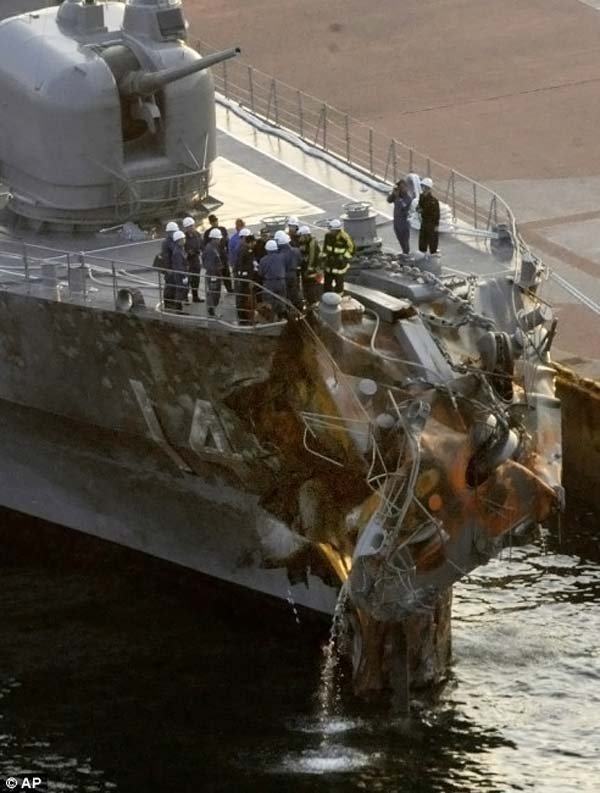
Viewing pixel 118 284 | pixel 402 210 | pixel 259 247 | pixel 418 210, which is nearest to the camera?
pixel 259 247

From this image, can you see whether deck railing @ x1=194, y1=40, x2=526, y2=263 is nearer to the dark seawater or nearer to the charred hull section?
the charred hull section

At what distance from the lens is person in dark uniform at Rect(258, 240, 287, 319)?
3172 centimetres

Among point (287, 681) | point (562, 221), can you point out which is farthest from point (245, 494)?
point (562, 221)

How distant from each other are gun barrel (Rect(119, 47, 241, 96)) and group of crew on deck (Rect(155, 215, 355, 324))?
2.40 meters

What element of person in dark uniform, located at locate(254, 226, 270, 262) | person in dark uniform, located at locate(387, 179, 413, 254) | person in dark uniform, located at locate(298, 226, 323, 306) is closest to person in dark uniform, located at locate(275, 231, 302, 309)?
person in dark uniform, located at locate(298, 226, 323, 306)

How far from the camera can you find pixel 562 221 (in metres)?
46.8

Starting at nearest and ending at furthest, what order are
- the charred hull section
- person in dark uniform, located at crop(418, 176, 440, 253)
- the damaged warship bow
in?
the charred hull section
the damaged warship bow
person in dark uniform, located at crop(418, 176, 440, 253)

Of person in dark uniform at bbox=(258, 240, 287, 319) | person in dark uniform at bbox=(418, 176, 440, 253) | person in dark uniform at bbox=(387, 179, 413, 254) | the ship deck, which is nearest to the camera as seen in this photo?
person in dark uniform at bbox=(258, 240, 287, 319)

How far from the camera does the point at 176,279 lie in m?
32.8

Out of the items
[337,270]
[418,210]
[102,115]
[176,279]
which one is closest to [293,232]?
[337,270]

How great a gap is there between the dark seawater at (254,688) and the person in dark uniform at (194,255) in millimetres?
5044

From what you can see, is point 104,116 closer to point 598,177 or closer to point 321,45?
point 598,177

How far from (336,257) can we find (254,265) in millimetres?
1239

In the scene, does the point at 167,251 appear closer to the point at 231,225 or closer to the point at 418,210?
the point at 231,225
